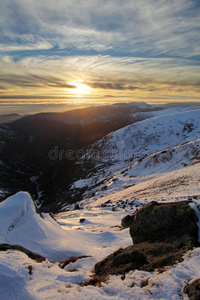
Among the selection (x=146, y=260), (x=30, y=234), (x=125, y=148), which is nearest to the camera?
(x=146, y=260)

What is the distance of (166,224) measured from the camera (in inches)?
306

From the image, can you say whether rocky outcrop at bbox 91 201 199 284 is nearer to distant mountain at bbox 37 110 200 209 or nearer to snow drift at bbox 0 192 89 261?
snow drift at bbox 0 192 89 261

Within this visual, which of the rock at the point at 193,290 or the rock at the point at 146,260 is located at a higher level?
the rock at the point at 193,290

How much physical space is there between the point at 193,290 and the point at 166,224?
372cm

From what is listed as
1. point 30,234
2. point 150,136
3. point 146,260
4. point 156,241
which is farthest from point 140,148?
point 146,260

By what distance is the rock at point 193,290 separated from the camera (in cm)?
396

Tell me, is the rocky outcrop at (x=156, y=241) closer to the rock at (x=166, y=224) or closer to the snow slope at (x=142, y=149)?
the rock at (x=166, y=224)

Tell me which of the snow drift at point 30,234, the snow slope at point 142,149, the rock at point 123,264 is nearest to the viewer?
the rock at point 123,264

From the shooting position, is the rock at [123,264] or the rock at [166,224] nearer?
the rock at [123,264]

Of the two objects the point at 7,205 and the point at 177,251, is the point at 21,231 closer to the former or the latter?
the point at 7,205

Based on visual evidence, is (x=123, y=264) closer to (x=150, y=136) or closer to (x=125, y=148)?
(x=125, y=148)

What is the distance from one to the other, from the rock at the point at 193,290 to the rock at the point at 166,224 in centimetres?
222

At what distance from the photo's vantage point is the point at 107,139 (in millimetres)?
110375

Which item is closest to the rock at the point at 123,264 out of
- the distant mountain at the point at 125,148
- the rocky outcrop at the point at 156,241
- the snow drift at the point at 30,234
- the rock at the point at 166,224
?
the rocky outcrop at the point at 156,241
